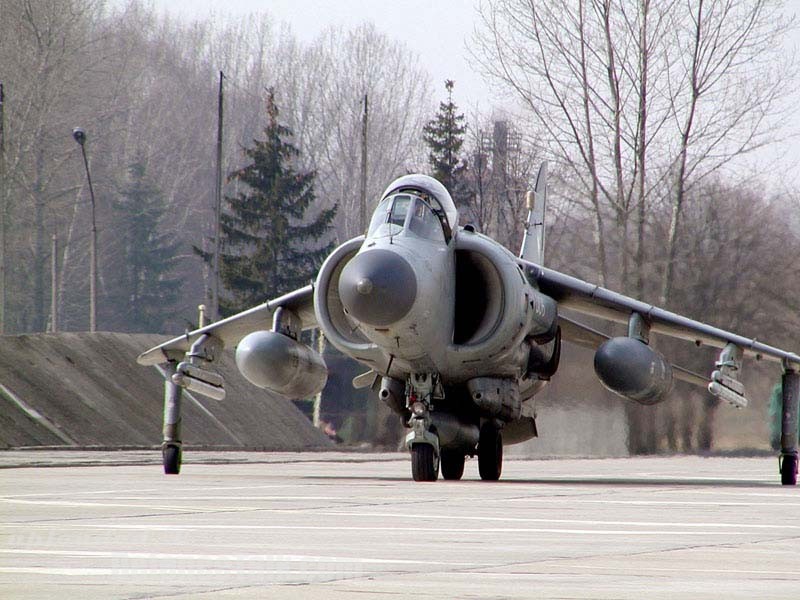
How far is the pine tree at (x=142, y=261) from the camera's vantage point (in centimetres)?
6844

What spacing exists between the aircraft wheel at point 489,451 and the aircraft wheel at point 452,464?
0.23 metres

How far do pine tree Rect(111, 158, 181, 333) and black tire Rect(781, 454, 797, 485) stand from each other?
5382 cm

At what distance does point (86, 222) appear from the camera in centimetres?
7100

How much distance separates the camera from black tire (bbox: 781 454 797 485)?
15812mm

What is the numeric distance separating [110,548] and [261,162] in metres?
46.9

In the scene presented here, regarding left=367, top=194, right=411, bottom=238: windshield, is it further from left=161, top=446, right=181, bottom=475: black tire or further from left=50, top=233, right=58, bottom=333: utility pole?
left=50, top=233, right=58, bottom=333: utility pole

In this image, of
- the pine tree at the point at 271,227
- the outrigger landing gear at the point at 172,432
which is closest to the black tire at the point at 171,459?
the outrigger landing gear at the point at 172,432

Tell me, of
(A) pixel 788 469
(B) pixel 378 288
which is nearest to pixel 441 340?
(B) pixel 378 288

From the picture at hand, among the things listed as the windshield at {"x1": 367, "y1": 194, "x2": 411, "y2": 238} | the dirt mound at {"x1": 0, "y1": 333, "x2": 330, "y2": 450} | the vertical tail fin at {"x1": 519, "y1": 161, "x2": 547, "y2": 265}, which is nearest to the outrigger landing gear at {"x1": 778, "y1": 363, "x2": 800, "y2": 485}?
the vertical tail fin at {"x1": 519, "y1": 161, "x2": 547, "y2": 265}

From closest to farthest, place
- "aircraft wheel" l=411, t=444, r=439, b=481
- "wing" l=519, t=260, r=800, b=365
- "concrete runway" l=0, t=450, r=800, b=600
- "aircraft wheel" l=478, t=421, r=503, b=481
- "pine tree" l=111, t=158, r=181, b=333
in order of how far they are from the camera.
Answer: "concrete runway" l=0, t=450, r=800, b=600
"aircraft wheel" l=411, t=444, r=439, b=481
"aircraft wheel" l=478, t=421, r=503, b=481
"wing" l=519, t=260, r=800, b=365
"pine tree" l=111, t=158, r=181, b=333

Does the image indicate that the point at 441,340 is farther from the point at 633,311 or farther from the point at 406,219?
the point at 633,311

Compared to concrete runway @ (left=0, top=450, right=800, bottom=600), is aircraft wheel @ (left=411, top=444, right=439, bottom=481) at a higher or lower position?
higher

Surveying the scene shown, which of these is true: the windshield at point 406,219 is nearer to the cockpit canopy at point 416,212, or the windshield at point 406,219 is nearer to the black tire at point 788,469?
the cockpit canopy at point 416,212

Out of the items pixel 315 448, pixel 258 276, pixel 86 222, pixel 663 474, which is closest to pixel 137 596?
pixel 663 474
